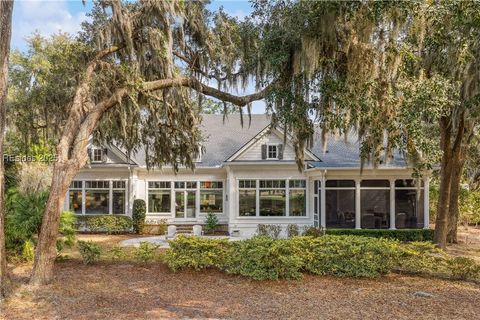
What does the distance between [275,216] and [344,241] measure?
393 inches

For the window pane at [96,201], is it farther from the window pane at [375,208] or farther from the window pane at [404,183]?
the window pane at [404,183]

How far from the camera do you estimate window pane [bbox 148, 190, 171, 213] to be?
833 inches

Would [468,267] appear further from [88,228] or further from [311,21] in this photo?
[88,228]

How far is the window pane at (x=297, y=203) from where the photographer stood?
63.2ft

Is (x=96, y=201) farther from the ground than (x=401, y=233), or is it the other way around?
(x=96, y=201)

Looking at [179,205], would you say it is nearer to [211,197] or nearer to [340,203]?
[211,197]

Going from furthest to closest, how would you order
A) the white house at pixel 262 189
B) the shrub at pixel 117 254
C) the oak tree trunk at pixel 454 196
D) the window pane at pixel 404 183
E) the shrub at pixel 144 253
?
the window pane at pixel 404 183 < the white house at pixel 262 189 < the oak tree trunk at pixel 454 196 < the shrub at pixel 117 254 < the shrub at pixel 144 253

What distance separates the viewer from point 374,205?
743 inches

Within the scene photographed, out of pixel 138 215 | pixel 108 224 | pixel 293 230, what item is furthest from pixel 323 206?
pixel 108 224

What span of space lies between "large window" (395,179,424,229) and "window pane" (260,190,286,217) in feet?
16.3

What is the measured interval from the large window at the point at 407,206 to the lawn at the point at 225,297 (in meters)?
9.57

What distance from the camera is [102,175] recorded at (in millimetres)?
20938

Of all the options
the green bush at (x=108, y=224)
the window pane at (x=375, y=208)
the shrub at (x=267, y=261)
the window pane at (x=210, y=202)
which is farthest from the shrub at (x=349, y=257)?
the green bush at (x=108, y=224)

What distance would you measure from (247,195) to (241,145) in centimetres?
352
